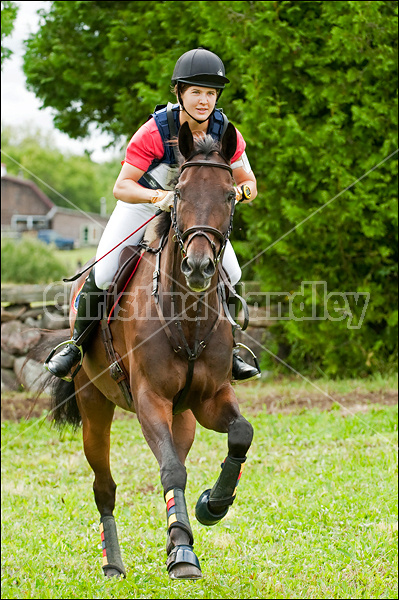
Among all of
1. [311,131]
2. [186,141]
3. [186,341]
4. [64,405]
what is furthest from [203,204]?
[311,131]

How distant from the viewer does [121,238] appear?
4824mm

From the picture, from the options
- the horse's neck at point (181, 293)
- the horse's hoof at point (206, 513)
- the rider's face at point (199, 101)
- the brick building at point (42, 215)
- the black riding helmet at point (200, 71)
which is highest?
the black riding helmet at point (200, 71)

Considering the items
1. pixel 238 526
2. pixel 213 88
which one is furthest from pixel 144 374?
pixel 238 526

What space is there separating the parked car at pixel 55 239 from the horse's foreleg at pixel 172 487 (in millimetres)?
37541

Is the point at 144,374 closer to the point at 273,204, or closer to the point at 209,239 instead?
the point at 209,239

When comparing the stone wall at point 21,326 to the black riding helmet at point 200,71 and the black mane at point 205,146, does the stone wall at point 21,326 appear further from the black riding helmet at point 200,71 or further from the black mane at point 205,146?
the black mane at point 205,146

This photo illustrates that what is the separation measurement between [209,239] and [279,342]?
9.19 m

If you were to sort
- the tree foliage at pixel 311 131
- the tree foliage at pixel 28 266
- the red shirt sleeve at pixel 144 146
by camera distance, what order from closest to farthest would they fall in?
the red shirt sleeve at pixel 144 146 < the tree foliage at pixel 311 131 < the tree foliage at pixel 28 266

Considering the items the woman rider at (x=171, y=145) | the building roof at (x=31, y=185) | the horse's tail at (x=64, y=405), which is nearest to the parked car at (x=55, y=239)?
the building roof at (x=31, y=185)

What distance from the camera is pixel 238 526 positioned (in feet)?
19.7

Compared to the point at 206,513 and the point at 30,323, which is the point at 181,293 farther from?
the point at 30,323

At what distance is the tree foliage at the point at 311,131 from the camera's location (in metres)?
10.5

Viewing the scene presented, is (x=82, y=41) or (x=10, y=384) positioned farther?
(x=82, y=41)

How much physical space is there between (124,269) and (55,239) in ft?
136
